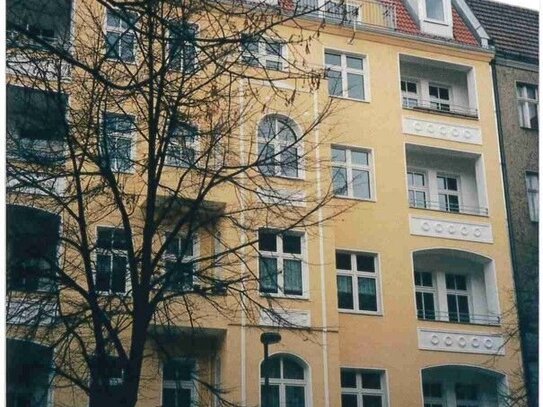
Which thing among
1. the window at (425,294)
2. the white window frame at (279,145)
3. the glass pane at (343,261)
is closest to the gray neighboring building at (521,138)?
the window at (425,294)

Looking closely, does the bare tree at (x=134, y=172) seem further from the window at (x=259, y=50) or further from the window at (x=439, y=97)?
the window at (x=439, y=97)

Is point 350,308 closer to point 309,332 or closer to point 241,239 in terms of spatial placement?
point 309,332

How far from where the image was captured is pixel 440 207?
6.97 meters

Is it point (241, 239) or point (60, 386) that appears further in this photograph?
point (241, 239)

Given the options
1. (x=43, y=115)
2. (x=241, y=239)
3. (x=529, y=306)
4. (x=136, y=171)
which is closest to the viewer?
(x=43, y=115)

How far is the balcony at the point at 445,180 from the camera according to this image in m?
6.93

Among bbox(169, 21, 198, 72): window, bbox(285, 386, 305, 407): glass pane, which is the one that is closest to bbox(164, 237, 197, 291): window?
bbox(169, 21, 198, 72): window

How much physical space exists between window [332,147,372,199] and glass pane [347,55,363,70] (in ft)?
2.50

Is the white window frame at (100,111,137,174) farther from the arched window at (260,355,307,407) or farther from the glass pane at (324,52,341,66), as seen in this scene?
the glass pane at (324,52,341,66)

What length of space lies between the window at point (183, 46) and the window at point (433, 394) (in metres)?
3.17

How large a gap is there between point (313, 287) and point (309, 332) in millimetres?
390

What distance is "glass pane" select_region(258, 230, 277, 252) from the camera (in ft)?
16.6

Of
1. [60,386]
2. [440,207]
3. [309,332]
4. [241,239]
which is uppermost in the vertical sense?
[440,207]

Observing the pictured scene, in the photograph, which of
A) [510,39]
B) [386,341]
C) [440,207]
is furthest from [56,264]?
[510,39]
